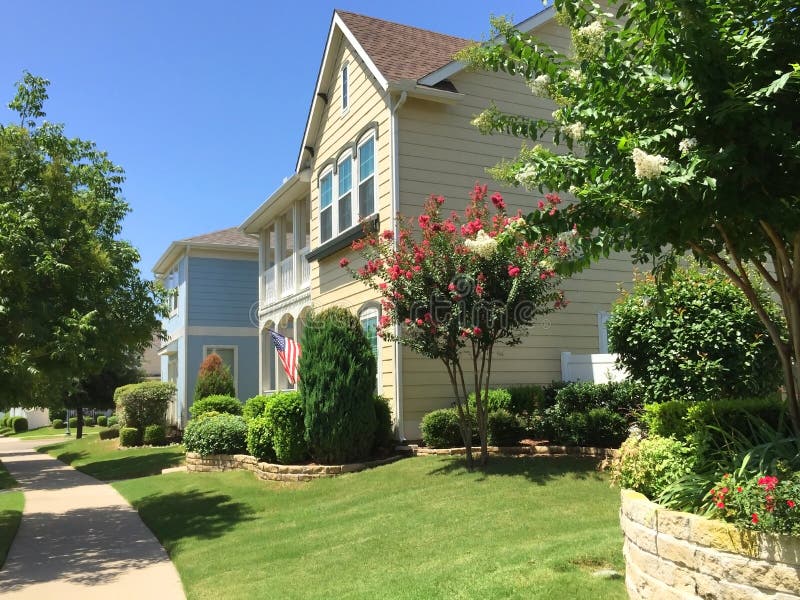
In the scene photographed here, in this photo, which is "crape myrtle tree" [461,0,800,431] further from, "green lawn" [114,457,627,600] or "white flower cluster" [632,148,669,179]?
"green lawn" [114,457,627,600]

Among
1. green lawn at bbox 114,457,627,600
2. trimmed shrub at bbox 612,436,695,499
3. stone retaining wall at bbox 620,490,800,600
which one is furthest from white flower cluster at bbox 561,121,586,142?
green lawn at bbox 114,457,627,600

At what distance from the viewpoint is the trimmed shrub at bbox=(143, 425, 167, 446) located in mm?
25422

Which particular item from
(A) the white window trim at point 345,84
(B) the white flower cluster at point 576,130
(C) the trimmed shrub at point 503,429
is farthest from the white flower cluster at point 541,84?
(A) the white window trim at point 345,84

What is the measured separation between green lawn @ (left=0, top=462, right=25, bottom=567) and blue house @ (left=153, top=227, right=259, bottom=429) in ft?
30.9

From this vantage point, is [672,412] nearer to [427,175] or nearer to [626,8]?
[626,8]

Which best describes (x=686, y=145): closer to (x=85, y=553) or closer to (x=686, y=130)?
(x=686, y=130)

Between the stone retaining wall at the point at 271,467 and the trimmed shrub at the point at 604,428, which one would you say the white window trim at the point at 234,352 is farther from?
the trimmed shrub at the point at 604,428

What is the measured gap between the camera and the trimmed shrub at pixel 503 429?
12.1 m

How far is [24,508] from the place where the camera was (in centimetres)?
1360

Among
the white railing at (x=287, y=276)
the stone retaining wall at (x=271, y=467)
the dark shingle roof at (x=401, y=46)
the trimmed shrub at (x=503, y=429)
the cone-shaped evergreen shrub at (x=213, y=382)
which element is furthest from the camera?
the cone-shaped evergreen shrub at (x=213, y=382)

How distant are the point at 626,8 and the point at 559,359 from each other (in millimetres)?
10530

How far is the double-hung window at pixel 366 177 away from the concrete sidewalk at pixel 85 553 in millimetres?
7634

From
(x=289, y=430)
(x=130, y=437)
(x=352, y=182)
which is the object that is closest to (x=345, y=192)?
(x=352, y=182)

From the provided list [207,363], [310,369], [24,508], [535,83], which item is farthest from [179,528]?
[207,363]
